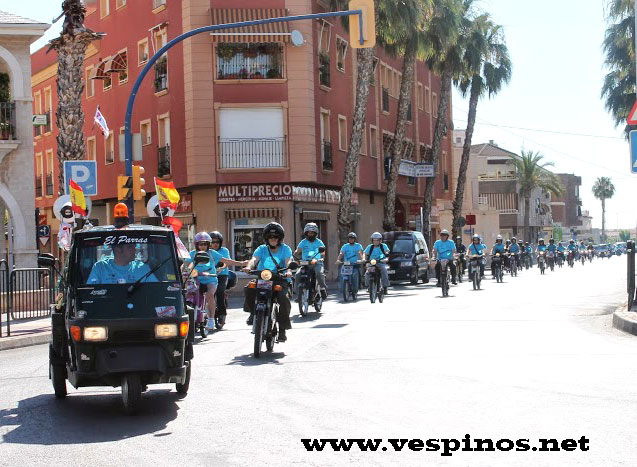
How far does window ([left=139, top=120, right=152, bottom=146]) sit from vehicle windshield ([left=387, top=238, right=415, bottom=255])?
1159 cm

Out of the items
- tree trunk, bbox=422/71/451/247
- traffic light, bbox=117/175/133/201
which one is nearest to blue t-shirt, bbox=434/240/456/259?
traffic light, bbox=117/175/133/201

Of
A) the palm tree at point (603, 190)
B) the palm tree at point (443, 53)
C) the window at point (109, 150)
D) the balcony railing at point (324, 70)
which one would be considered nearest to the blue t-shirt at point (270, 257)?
the balcony railing at point (324, 70)

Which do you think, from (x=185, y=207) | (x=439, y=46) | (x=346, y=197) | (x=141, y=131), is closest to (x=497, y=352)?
(x=346, y=197)

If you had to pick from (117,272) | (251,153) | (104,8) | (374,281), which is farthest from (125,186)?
(104,8)

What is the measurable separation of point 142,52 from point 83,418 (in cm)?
3540

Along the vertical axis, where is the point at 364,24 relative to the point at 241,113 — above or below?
below

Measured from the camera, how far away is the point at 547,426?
7500 mm

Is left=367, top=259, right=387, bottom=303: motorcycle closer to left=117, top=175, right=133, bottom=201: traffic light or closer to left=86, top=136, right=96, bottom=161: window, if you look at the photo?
left=117, top=175, right=133, bottom=201: traffic light

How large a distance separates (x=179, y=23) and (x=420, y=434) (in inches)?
1341

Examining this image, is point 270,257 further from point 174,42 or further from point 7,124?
point 7,124

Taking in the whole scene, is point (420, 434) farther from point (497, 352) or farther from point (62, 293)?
point (497, 352)

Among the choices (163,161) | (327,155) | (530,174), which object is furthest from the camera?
(530,174)

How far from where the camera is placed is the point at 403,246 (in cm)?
3759

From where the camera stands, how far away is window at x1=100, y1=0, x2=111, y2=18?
4574cm
